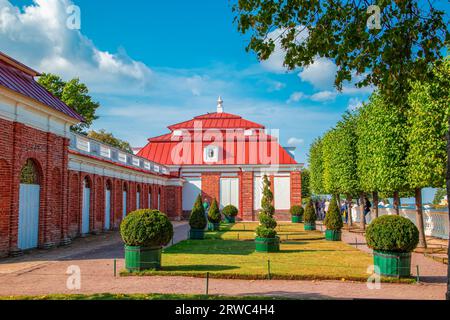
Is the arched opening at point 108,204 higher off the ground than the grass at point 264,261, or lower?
higher

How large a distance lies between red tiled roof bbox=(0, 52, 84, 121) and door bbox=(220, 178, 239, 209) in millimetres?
24984

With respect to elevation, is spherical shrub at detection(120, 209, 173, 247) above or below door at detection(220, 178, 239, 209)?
below

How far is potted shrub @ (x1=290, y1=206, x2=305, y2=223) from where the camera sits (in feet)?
126

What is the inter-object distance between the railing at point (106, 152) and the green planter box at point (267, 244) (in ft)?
34.4

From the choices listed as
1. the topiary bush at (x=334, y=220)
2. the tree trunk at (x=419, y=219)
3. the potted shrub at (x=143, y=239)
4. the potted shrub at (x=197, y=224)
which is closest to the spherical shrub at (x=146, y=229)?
the potted shrub at (x=143, y=239)

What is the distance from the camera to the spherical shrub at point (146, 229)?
11953 mm

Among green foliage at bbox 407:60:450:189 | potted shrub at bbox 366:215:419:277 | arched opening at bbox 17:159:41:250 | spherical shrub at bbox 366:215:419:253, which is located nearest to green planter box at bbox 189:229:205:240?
arched opening at bbox 17:159:41:250

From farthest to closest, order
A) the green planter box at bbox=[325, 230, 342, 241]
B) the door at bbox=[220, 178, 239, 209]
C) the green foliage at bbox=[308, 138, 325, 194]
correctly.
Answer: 1. the door at bbox=[220, 178, 239, 209]
2. the green foliage at bbox=[308, 138, 325, 194]
3. the green planter box at bbox=[325, 230, 342, 241]

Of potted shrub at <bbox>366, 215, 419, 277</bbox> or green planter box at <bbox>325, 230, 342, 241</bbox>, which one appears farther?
green planter box at <bbox>325, 230, 342, 241</bbox>

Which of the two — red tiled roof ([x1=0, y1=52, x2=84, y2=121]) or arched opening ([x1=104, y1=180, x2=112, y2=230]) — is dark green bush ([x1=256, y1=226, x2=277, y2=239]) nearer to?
red tiled roof ([x1=0, y1=52, x2=84, y2=121])

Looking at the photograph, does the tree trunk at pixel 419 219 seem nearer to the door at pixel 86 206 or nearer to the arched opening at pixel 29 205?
the arched opening at pixel 29 205

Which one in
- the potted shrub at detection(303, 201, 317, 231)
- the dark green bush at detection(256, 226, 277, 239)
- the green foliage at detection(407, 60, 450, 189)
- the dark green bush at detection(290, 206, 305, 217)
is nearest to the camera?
the green foliage at detection(407, 60, 450, 189)
